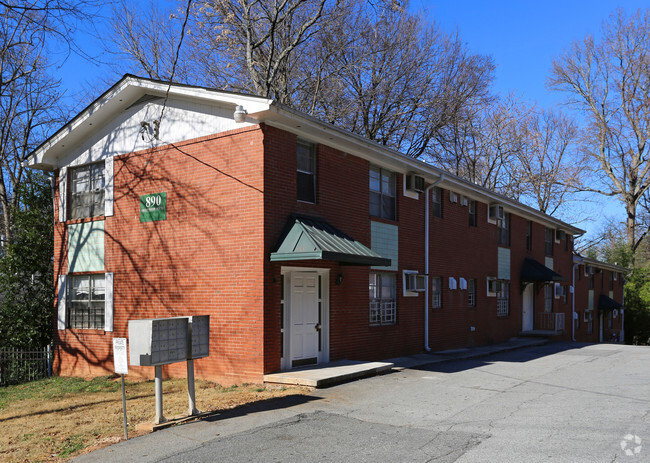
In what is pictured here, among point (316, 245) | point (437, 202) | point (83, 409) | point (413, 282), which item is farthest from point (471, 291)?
point (83, 409)

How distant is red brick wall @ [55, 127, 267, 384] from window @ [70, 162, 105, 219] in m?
0.85

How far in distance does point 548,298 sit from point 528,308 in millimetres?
2880

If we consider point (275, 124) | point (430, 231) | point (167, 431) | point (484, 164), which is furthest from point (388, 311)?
point (484, 164)

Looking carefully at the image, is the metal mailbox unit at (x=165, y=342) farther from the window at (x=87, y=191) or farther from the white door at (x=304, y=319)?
the window at (x=87, y=191)

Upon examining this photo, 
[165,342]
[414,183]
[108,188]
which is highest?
[414,183]

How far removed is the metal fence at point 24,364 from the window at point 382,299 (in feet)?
29.4

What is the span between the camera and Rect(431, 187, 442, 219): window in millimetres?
18859

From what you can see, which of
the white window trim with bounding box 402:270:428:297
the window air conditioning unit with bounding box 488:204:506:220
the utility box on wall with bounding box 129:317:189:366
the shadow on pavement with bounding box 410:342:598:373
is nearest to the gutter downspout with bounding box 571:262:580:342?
the shadow on pavement with bounding box 410:342:598:373

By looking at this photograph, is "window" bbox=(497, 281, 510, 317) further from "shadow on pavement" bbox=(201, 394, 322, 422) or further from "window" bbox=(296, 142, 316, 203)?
"shadow on pavement" bbox=(201, 394, 322, 422)

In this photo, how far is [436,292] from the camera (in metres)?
18.6

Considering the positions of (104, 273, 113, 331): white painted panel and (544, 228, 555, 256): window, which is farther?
(544, 228, 555, 256): window

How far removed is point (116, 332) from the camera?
14742mm

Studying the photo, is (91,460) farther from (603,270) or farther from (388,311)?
(603,270)

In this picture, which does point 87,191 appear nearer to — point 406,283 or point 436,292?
point 406,283
